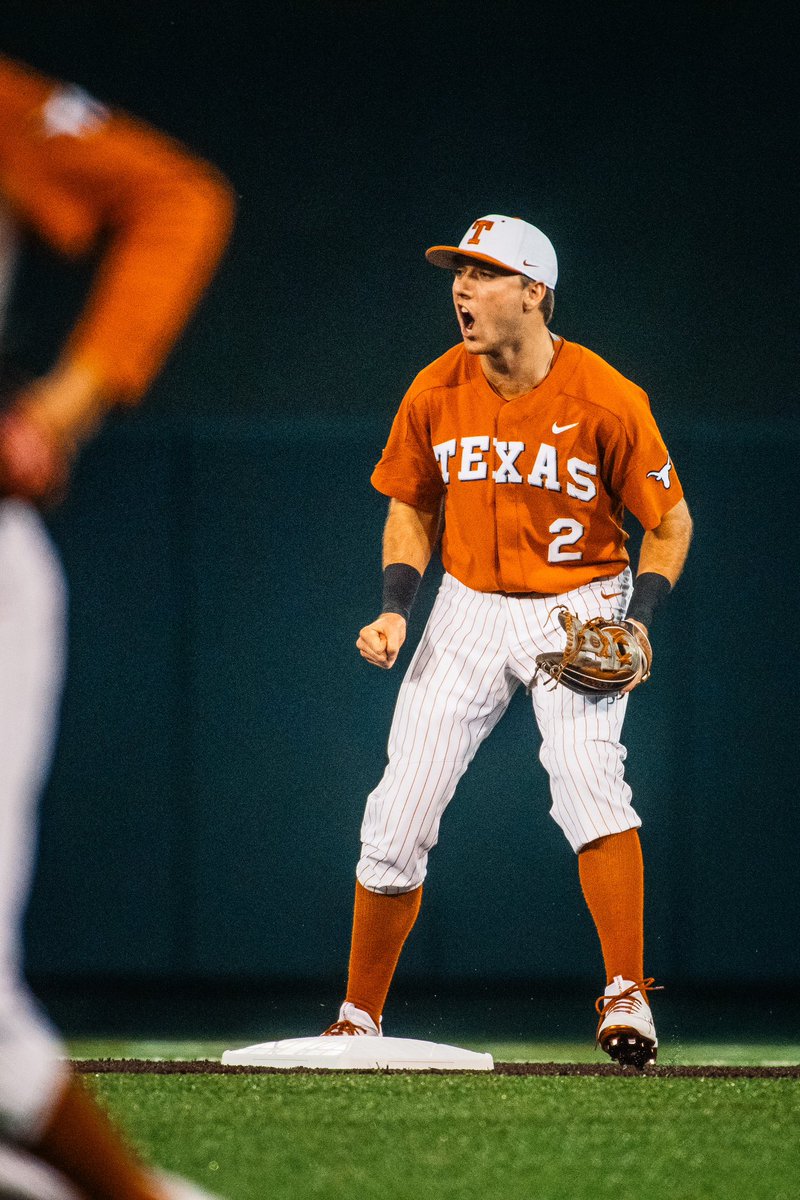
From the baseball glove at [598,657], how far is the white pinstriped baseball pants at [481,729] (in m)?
0.07

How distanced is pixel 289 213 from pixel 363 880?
2.13 metres

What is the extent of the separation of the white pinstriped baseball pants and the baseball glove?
0.07 meters

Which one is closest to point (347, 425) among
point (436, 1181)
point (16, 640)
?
point (436, 1181)

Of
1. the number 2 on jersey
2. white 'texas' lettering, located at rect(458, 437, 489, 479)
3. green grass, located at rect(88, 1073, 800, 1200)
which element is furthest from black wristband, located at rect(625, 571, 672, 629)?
green grass, located at rect(88, 1073, 800, 1200)

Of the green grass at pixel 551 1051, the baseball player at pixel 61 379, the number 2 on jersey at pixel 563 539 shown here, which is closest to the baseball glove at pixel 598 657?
the number 2 on jersey at pixel 563 539

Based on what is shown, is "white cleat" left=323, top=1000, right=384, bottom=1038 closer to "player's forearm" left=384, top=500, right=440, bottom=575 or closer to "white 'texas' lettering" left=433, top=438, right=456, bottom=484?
"player's forearm" left=384, top=500, right=440, bottom=575

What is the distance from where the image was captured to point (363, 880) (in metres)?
3.27

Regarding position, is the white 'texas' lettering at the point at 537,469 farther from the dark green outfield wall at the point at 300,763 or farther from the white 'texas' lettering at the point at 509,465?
the dark green outfield wall at the point at 300,763

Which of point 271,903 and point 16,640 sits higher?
point 16,640

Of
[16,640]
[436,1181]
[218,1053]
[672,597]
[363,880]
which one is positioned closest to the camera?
[16,640]

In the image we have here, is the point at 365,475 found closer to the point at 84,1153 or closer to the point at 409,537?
the point at 409,537

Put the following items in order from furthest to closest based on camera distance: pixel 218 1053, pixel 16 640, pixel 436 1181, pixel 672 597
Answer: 1. pixel 672 597
2. pixel 218 1053
3. pixel 436 1181
4. pixel 16 640

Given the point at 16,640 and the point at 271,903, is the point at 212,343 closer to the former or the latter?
the point at 271,903

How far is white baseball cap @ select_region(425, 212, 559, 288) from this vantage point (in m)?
3.30
